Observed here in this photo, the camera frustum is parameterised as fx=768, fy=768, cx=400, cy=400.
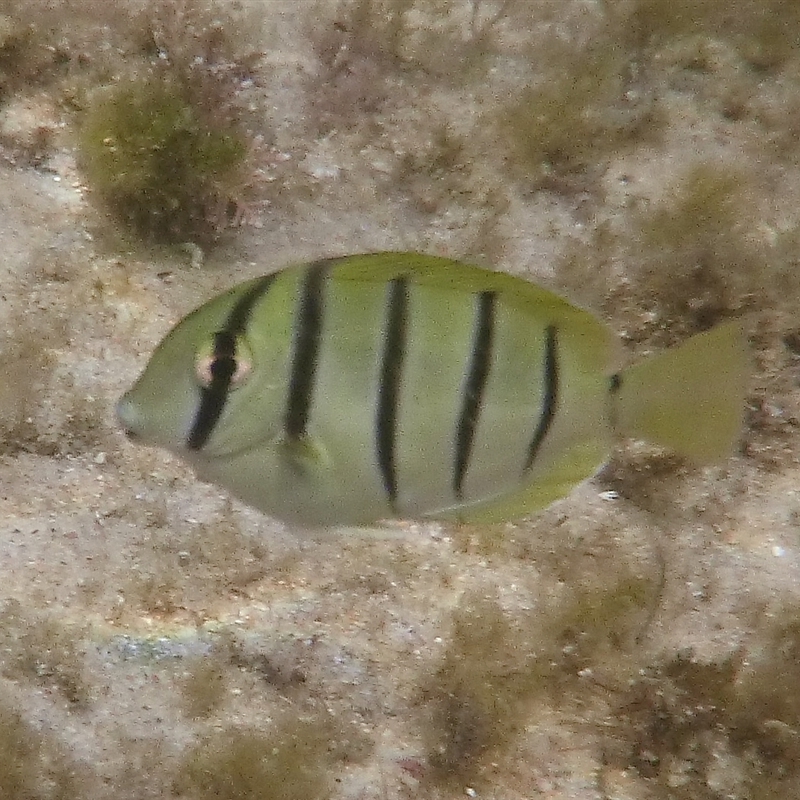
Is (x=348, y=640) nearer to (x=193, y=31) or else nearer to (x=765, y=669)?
(x=765, y=669)

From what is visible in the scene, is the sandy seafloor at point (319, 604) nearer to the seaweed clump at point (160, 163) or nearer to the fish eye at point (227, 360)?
the seaweed clump at point (160, 163)

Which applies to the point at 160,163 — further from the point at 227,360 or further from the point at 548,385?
the point at 548,385

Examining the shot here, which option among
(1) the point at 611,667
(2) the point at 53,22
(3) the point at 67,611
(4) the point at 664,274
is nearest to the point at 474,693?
(1) the point at 611,667

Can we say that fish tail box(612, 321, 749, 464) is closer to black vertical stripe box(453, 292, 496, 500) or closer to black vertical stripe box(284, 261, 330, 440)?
black vertical stripe box(453, 292, 496, 500)

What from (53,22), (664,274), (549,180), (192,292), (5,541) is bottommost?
(5,541)

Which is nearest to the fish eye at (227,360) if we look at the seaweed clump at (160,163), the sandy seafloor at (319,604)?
the sandy seafloor at (319,604)

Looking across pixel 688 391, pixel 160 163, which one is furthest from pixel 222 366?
pixel 160 163

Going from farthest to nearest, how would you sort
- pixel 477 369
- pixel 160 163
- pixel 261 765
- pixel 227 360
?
pixel 160 163
pixel 261 765
pixel 477 369
pixel 227 360
